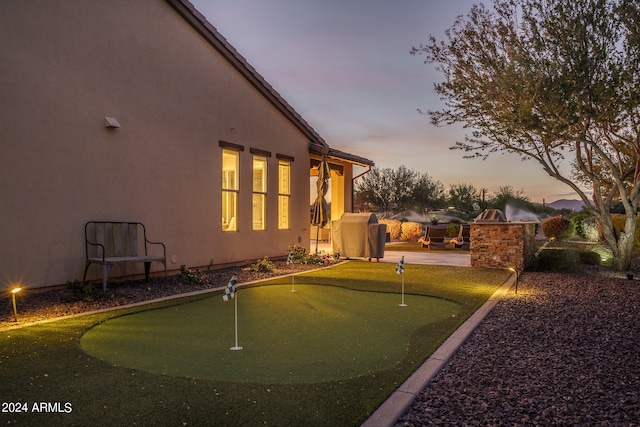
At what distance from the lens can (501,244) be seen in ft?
36.4

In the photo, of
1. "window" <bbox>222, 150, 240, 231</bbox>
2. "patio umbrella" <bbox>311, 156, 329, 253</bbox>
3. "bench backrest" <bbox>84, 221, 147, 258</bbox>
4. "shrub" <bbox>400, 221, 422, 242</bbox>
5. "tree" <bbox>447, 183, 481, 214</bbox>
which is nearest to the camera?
"bench backrest" <bbox>84, 221, 147, 258</bbox>

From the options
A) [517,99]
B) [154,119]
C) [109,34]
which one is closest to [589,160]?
[517,99]

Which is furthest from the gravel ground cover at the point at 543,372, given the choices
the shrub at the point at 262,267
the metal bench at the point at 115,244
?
the metal bench at the point at 115,244

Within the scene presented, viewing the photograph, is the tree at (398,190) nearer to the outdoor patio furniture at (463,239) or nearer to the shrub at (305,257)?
the outdoor patio furniture at (463,239)

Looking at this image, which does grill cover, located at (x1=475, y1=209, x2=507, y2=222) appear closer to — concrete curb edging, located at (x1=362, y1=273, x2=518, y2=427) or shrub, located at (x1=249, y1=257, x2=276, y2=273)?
shrub, located at (x1=249, y1=257, x2=276, y2=273)

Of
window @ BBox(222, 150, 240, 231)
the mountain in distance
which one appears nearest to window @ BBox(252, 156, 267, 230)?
window @ BBox(222, 150, 240, 231)

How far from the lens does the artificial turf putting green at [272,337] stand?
388 cm

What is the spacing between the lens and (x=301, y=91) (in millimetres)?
18000

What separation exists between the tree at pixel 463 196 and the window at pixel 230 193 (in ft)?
94.3

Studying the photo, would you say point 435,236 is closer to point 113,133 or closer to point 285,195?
point 285,195

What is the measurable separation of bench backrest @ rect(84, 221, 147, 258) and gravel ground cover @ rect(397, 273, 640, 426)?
6.05 meters

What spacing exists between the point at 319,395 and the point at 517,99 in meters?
8.32

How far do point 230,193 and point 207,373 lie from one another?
7743mm

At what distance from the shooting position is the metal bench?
745cm
